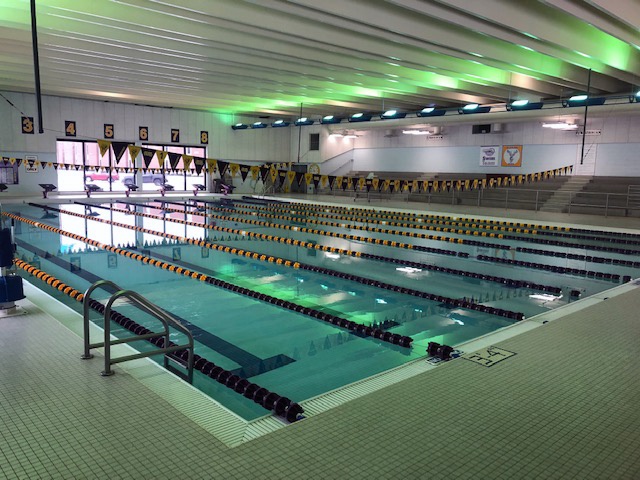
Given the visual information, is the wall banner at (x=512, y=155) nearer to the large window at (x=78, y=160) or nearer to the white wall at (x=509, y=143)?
the white wall at (x=509, y=143)

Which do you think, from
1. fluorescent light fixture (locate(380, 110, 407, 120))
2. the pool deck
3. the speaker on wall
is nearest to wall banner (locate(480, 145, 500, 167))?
the speaker on wall

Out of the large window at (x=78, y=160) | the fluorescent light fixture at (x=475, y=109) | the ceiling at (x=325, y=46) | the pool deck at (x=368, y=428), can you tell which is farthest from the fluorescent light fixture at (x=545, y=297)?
the large window at (x=78, y=160)

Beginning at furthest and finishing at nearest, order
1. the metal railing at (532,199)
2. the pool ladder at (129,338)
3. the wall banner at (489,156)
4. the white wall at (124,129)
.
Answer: the wall banner at (489,156) < the white wall at (124,129) < the metal railing at (532,199) < the pool ladder at (129,338)

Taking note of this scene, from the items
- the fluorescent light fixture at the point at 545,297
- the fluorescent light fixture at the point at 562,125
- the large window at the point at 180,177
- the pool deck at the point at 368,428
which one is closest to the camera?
the pool deck at the point at 368,428

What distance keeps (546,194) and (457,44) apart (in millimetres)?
12140

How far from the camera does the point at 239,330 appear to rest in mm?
5477

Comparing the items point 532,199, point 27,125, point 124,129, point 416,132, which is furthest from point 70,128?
point 532,199

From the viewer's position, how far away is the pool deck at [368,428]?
2.39 metres

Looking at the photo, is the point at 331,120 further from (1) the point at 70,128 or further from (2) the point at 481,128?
(1) the point at 70,128

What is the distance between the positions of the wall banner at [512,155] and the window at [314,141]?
9.46m

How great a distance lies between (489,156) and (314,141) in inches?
364

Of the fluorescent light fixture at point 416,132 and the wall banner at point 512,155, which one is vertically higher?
the fluorescent light fixture at point 416,132

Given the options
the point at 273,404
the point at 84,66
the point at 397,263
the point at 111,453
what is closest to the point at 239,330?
the point at 273,404

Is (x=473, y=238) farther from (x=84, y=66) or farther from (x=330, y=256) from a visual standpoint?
(x=84, y=66)
